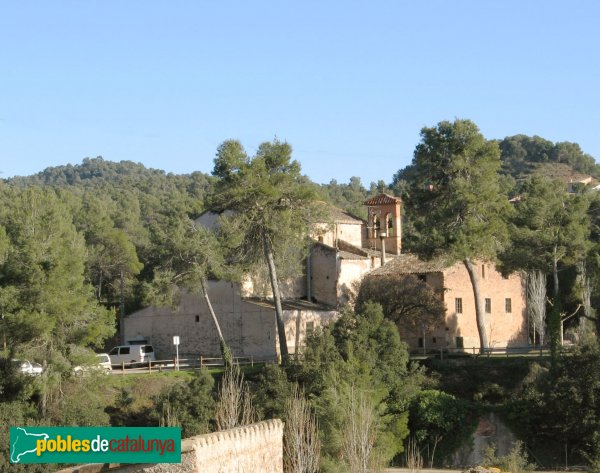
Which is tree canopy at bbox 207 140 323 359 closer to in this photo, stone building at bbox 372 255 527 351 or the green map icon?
stone building at bbox 372 255 527 351

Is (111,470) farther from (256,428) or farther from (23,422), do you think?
(23,422)

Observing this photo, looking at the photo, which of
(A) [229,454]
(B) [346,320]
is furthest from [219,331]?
(A) [229,454]

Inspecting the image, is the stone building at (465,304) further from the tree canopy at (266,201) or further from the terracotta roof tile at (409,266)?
the tree canopy at (266,201)

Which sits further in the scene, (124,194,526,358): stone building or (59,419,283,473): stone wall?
(124,194,526,358): stone building

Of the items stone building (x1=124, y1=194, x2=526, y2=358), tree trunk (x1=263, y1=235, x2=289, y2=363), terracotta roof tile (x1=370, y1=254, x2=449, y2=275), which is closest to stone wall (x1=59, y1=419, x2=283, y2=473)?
tree trunk (x1=263, y1=235, x2=289, y2=363)

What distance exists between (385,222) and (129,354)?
20274 mm

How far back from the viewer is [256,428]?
24.5 meters

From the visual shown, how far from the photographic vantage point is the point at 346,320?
148 ft

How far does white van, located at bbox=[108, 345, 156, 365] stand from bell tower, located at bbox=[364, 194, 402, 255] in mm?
18208

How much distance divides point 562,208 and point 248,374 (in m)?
19.0

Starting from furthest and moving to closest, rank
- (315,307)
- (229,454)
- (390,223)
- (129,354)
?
(390,223) → (315,307) → (129,354) → (229,454)

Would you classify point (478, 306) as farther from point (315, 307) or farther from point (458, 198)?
point (315, 307)

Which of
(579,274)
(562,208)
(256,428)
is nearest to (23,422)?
(256,428)

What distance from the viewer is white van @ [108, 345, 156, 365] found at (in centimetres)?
5203
